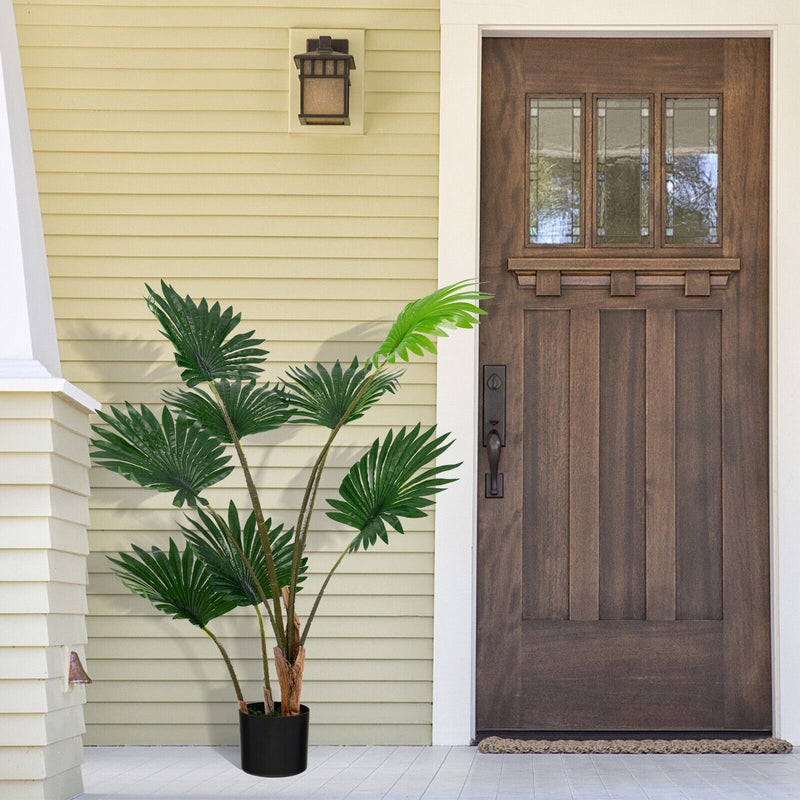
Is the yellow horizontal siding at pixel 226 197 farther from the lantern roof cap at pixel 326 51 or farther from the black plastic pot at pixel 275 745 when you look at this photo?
the black plastic pot at pixel 275 745

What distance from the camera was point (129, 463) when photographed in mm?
2686

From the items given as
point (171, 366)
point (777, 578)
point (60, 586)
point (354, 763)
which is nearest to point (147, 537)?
point (171, 366)

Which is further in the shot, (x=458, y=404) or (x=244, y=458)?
(x=458, y=404)

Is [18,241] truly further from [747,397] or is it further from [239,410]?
[747,397]

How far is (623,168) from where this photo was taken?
3307 mm

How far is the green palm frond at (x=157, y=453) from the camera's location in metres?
2.67

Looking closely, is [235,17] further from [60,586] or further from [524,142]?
[60,586]

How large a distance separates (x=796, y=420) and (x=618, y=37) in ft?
4.66

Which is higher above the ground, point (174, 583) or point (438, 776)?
point (174, 583)

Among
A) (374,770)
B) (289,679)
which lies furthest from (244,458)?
(374,770)

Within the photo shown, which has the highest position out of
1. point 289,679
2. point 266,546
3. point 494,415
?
point 494,415

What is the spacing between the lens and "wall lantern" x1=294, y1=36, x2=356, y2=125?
125 inches

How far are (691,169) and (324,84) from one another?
1.27 metres

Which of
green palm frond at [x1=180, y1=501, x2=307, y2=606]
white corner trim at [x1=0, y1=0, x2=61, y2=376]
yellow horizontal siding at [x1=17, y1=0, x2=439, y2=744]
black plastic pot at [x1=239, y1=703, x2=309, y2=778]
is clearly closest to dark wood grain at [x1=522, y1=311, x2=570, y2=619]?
yellow horizontal siding at [x1=17, y1=0, x2=439, y2=744]
